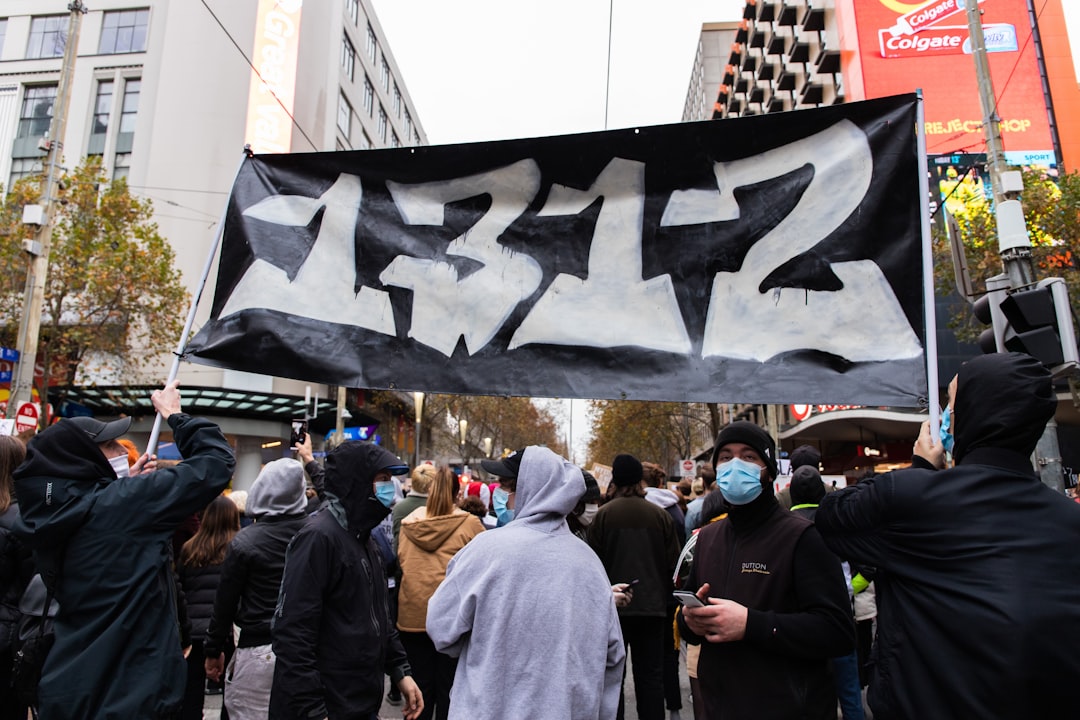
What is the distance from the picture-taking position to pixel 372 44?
42375 mm

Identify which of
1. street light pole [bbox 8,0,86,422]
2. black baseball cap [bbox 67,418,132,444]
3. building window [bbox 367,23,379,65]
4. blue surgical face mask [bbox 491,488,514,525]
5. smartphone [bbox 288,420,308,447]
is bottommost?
blue surgical face mask [bbox 491,488,514,525]

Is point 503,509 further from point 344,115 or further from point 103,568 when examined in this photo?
point 344,115

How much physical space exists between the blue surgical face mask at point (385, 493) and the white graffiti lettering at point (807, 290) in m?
1.67

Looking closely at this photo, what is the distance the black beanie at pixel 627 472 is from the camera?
5477mm

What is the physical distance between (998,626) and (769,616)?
78 cm

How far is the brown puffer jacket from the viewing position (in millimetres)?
5176

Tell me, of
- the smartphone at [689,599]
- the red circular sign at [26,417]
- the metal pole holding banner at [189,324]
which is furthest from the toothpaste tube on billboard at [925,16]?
the smartphone at [689,599]

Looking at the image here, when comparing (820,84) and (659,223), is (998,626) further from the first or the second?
(820,84)

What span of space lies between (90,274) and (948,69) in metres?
36.0

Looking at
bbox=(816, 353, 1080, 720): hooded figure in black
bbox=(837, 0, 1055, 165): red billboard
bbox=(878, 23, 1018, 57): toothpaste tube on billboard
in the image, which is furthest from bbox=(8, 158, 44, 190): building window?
bbox=(878, 23, 1018, 57): toothpaste tube on billboard

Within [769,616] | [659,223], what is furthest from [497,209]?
[769,616]

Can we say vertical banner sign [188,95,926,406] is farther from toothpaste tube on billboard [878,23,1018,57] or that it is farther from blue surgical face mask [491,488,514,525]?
toothpaste tube on billboard [878,23,1018,57]

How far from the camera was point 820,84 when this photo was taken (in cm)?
3812

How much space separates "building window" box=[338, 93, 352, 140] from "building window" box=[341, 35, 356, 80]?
1.55 meters
